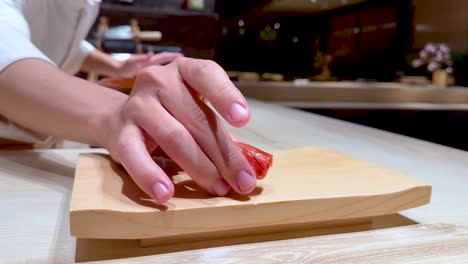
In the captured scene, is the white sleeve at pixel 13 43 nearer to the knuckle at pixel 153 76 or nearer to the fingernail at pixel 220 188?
the knuckle at pixel 153 76

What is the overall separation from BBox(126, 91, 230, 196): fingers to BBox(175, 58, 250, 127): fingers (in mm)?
41

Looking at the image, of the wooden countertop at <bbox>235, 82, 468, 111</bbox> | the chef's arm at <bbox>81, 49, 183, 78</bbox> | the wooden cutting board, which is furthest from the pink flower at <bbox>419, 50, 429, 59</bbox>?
the wooden cutting board

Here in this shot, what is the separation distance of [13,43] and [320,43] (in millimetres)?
3141

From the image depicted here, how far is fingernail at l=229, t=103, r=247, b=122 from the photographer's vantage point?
1.36ft

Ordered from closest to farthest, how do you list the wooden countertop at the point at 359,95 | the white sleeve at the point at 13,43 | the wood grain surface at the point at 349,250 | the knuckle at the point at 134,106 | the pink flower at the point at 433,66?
1. the wood grain surface at the point at 349,250
2. the knuckle at the point at 134,106
3. the white sleeve at the point at 13,43
4. the wooden countertop at the point at 359,95
5. the pink flower at the point at 433,66

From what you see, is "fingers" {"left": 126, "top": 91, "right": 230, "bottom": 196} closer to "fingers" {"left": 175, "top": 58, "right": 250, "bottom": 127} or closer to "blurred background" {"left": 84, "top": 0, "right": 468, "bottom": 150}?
"fingers" {"left": 175, "top": 58, "right": 250, "bottom": 127}

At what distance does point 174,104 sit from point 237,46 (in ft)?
9.99

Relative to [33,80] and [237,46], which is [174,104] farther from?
[237,46]

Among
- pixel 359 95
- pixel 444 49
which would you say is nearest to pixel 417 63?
pixel 444 49

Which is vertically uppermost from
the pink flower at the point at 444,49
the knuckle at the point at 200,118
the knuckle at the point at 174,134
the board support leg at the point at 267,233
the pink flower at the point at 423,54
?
the pink flower at the point at 444,49

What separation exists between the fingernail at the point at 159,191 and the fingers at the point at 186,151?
0.05 meters

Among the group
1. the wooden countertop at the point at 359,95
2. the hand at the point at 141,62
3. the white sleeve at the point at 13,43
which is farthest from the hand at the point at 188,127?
the wooden countertop at the point at 359,95

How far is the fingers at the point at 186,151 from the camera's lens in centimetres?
44

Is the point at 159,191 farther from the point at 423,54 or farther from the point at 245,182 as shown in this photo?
the point at 423,54
